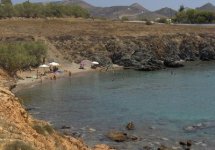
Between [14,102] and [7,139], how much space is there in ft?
24.6

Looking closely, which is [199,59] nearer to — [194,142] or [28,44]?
→ [28,44]

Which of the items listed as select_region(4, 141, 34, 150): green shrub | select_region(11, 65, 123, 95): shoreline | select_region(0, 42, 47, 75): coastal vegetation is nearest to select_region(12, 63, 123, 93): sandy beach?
select_region(11, 65, 123, 95): shoreline

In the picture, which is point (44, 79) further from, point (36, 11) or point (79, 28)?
point (36, 11)

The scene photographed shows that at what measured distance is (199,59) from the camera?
144750mm

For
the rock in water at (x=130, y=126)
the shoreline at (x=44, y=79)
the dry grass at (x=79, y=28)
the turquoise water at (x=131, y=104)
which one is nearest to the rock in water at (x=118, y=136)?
the turquoise water at (x=131, y=104)

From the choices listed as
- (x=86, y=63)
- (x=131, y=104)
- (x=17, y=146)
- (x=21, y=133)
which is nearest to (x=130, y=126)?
(x=131, y=104)

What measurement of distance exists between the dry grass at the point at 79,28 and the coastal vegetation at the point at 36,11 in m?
12.1

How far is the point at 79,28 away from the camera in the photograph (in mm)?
146750

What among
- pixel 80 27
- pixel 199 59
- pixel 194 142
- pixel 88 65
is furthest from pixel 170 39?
pixel 194 142

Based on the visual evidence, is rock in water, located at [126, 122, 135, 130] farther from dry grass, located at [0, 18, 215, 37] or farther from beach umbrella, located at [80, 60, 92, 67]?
dry grass, located at [0, 18, 215, 37]

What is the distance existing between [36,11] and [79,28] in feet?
92.7

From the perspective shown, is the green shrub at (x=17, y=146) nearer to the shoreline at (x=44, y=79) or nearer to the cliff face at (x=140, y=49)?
the shoreline at (x=44, y=79)

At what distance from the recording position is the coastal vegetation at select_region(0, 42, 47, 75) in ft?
274

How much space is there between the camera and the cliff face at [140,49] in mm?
124812
